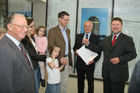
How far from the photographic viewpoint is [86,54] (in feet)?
9.35

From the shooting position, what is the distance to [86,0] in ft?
15.4

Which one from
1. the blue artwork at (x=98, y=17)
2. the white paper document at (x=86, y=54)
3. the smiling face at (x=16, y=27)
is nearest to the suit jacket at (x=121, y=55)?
the white paper document at (x=86, y=54)

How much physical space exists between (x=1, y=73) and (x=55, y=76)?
1.39 meters

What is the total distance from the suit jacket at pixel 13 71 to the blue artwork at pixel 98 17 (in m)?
3.59

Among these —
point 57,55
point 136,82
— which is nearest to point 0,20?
point 57,55

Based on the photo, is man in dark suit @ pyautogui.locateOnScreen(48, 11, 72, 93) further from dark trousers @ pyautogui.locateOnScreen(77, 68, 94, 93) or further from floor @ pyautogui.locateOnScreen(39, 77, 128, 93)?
floor @ pyautogui.locateOnScreen(39, 77, 128, 93)

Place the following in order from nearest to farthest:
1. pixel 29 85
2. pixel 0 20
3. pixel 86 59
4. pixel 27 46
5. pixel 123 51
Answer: pixel 29 85, pixel 27 46, pixel 123 51, pixel 86 59, pixel 0 20

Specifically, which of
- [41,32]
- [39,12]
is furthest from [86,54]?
[39,12]

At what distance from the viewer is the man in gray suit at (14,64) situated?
1.20 meters

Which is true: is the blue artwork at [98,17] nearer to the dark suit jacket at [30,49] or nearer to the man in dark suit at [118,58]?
the man in dark suit at [118,58]

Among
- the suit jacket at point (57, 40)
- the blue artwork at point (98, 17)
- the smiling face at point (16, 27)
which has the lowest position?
the suit jacket at point (57, 40)

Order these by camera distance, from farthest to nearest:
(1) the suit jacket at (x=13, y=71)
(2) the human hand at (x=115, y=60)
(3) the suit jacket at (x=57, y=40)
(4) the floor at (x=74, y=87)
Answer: (4) the floor at (x=74, y=87) → (3) the suit jacket at (x=57, y=40) → (2) the human hand at (x=115, y=60) → (1) the suit jacket at (x=13, y=71)

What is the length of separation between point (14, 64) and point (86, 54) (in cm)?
178

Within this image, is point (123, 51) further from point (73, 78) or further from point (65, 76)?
point (73, 78)
